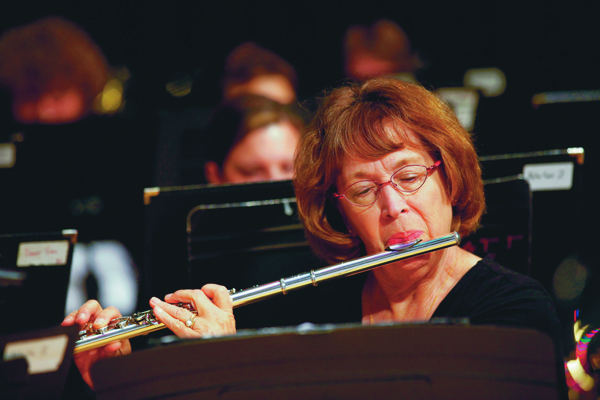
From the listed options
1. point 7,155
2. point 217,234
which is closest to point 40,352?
point 217,234

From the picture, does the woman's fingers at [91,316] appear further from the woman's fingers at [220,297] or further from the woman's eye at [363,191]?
the woman's eye at [363,191]

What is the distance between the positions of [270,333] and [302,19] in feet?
13.4

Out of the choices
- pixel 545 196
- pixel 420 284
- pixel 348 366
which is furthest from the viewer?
pixel 545 196

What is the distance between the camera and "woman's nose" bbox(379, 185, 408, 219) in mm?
1335

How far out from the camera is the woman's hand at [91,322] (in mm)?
1312

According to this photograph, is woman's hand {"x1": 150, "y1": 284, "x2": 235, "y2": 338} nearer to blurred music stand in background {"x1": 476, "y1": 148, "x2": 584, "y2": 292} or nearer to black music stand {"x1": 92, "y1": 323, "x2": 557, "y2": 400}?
black music stand {"x1": 92, "y1": 323, "x2": 557, "y2": 400}

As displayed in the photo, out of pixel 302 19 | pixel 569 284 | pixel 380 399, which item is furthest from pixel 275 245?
pixel 302 19

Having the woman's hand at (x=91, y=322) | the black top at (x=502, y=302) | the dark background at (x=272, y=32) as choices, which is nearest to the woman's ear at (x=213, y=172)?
the woman's hand at (x=91, y=322)

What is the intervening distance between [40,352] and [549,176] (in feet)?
4.71

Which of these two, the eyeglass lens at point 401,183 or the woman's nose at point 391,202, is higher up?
the eyeglass lens at point 401,183

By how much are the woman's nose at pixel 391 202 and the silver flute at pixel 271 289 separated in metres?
0.09

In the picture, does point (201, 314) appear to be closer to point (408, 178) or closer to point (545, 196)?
point (408, 178)

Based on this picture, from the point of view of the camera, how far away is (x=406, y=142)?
1353mm

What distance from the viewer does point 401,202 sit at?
1.35 meters
